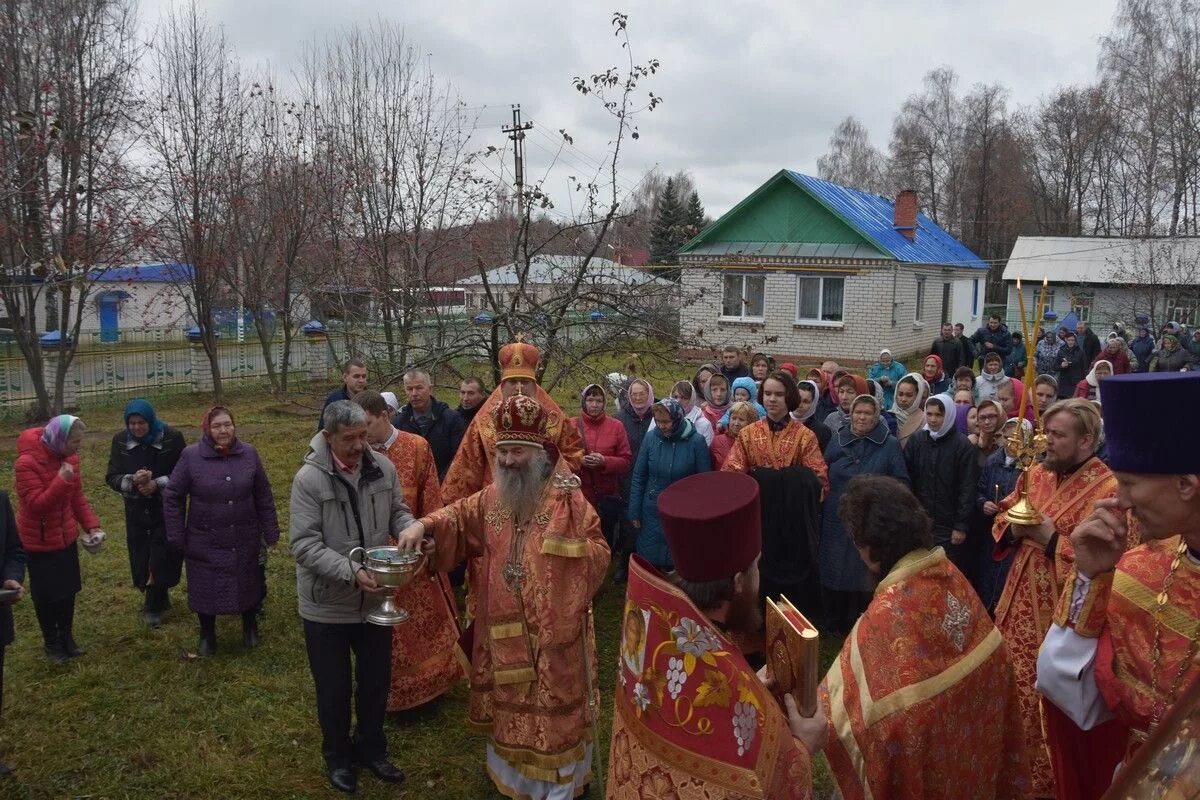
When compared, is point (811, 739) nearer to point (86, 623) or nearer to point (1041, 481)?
point (1041, 481)

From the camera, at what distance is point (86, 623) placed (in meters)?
6.58

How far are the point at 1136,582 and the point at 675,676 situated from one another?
1.19m

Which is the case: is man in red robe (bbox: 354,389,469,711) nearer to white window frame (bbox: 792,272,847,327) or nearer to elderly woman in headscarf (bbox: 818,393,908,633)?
elderly woman in headscarf (bbox: 818,393,908,633)

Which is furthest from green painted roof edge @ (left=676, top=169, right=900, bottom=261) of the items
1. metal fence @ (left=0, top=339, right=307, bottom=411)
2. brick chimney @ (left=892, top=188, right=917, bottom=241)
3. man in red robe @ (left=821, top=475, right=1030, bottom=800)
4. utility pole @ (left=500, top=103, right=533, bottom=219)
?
man in red robe @ (left=821, top=475, right=1030, bottom=800)

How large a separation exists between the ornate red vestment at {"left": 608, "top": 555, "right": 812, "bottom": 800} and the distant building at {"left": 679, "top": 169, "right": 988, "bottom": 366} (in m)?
20.9

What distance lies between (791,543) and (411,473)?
271cm

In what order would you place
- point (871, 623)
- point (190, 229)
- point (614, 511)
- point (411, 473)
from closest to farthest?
point (871, 623), point (411, 473), point (614, 511), point (190, 229)

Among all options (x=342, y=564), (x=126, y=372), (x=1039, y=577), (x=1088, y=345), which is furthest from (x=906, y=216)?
(x=342, y=564)

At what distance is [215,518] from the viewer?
5.79 metres

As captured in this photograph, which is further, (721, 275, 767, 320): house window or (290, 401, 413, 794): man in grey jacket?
(721, 275, 767, 320): house window

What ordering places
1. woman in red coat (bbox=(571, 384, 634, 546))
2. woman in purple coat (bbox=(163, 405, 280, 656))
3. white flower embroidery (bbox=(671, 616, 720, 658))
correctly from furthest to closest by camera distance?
Result: woman in red coat (bbox=(571, 384, 634, 546))
woman in purple coat (bbox=(163, 405, 280, 656))
white flower embroidery (bbox=(671, 616, 720, 658))

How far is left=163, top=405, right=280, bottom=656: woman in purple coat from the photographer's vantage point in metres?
5.79

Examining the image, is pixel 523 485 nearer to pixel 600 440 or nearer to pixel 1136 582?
pixel 1136 582

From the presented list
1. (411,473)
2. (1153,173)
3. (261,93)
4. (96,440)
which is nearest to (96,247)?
(96,440)
